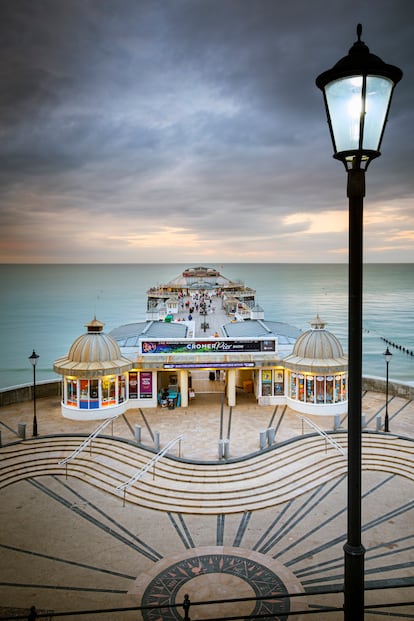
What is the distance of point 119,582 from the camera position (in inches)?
472

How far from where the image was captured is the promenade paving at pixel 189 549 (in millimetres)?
11336

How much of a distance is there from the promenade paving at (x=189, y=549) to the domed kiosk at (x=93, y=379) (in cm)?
390

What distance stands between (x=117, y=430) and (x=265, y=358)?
891 centimetres

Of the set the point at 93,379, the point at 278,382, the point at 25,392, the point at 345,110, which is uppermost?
the point at 345,110

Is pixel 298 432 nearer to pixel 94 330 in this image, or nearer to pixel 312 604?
pixel 312 604

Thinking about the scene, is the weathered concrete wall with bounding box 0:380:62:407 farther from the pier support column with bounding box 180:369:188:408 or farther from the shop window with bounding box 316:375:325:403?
the shop window with bounding box 316:375:325:403

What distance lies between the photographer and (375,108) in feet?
16.0

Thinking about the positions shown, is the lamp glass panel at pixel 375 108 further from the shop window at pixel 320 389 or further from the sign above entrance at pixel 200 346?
the sign above entrance at pixel 200 346

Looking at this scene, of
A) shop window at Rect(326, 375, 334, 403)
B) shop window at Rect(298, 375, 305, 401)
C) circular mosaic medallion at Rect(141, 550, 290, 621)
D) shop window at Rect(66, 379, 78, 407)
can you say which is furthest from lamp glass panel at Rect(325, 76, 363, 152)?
shop window at Rect(66, 379, 78, 407)

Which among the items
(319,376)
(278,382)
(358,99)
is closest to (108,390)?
(278,382)

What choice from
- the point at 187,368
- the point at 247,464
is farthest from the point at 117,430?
the point at 247,464

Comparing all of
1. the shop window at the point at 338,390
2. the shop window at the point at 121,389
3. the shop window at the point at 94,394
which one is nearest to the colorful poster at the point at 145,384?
the shop window at the point at 121,389

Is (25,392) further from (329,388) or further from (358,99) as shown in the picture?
(358,99)

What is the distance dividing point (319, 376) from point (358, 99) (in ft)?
67.7
